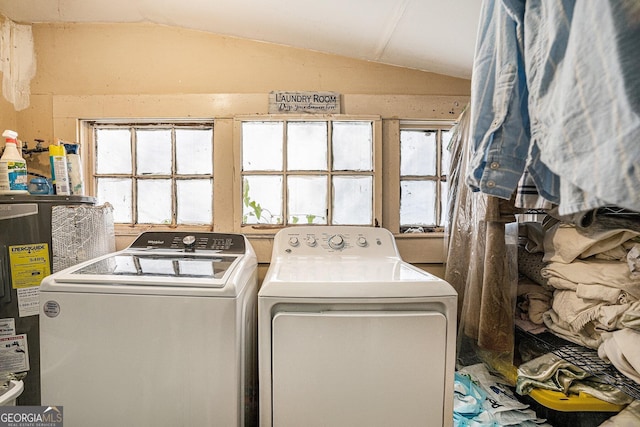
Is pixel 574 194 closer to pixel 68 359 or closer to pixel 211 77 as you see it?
pixel 68 359

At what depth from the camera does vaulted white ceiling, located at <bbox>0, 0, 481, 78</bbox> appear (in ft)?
4.35

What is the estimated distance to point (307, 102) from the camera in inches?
70.3

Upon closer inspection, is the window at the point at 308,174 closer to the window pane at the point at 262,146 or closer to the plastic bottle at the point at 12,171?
the window pane at the point at 262,146

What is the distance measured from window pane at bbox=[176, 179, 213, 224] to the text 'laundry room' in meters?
0.01

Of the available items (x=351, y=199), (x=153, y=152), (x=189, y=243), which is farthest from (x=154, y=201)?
(x=351, y=199)

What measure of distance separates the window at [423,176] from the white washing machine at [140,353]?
132cm

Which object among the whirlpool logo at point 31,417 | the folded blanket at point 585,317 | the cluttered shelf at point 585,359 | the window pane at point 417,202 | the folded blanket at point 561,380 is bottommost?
the whirlpool logo at point 31,417

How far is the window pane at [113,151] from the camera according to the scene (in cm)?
191

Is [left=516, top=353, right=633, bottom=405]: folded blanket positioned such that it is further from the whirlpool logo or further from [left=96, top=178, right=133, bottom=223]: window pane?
[left=96, top=178, right=133, bottom=223]: window pane

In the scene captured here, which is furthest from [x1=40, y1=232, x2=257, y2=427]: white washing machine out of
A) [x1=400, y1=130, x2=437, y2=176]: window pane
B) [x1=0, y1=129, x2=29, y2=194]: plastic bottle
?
[x1=400, y1=130, x2=437, y2=176]: window pane

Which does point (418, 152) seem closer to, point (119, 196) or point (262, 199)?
point (262, 199)

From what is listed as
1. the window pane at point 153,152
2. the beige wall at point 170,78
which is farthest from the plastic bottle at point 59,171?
the window pane at point 153,152

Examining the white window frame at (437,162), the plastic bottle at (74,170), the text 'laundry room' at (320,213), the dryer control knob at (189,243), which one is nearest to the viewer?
the text 'laundry room' at (320,213)

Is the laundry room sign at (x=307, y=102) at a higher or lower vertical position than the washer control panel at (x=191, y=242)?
higher
